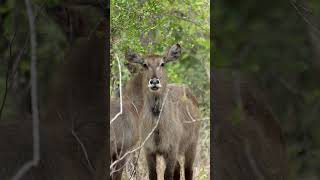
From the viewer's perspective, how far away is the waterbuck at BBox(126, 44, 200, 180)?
292 inches

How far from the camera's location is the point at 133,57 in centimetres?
739

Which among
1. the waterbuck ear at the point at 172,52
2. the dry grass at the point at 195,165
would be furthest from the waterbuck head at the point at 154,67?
the dry grass at the point at 195,165

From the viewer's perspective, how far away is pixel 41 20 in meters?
2.94

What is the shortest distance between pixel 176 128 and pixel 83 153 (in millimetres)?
4751

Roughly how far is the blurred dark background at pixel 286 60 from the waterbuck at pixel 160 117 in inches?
172

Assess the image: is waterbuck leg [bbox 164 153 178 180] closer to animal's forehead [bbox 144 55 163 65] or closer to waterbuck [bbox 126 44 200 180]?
waterbuck [bbox 126 44 200 180]

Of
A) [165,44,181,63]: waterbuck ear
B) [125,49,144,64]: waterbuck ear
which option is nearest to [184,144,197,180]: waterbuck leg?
[165,44,181,63]: waterbuck ear

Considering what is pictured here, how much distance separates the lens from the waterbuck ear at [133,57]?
7.33 metres

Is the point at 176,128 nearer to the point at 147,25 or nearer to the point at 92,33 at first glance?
the point at 147,25

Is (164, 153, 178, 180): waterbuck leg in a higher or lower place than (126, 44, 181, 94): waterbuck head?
lower

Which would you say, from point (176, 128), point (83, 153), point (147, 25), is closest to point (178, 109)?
point (176, 128)

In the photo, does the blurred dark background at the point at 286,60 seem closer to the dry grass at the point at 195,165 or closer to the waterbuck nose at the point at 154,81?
the waterbuck nose at the point at 154,81

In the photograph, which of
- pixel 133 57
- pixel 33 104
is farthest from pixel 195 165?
pixel 33 104

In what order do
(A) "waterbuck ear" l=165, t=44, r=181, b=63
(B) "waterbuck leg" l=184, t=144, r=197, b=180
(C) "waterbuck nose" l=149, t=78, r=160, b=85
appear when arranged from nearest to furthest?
1. (C) "waterbuck nose" l=149, t=78, r=160, b=85
2. (A) "waterbuck ear" l=165, t=44, r=181, b=63
3. (B) "waterbuck leg" l=184, t=144, r=197, b=180
